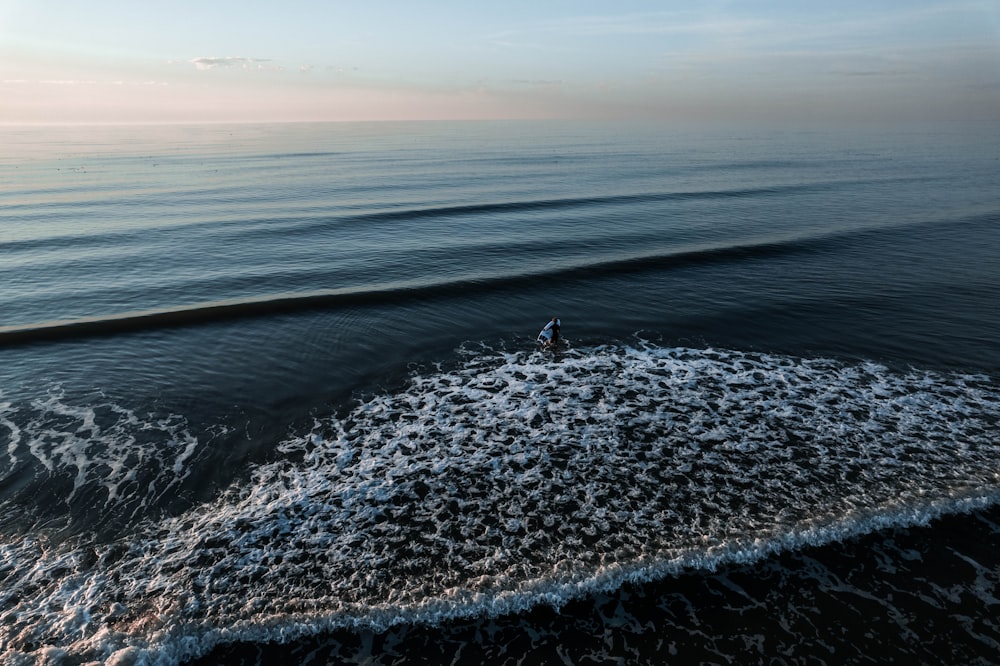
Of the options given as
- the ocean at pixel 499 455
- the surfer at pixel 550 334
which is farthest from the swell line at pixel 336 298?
the surfer at pixel 550 334

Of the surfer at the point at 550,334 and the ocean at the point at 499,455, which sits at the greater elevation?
the surfer at the point at 550,334

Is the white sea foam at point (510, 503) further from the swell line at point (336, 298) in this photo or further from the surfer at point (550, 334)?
the swell line at point (336, 298)

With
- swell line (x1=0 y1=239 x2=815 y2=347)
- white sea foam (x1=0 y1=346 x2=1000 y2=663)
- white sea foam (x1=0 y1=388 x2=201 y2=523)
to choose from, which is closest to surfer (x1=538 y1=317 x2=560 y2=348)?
white sea foam (x1=0 y1=346 x2=1000 y2=663)

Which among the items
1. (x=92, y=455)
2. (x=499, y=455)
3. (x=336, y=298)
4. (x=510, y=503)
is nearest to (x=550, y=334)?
(x=499, y=455)

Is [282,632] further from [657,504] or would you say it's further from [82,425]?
[82,425]

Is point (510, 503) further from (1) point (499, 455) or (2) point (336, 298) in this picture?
(2) point (336, 298)

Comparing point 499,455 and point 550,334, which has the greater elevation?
point 550,334
